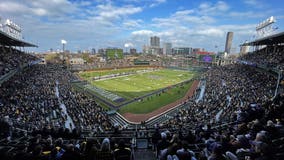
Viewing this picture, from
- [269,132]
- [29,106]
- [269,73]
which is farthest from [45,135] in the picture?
[269,73]

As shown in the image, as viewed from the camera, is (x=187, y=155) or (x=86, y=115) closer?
(x=187, y=155)

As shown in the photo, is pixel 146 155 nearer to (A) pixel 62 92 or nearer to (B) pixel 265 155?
(B) pixel 265 155

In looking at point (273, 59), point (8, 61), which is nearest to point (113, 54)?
point (8, 61)

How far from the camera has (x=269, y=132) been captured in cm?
478

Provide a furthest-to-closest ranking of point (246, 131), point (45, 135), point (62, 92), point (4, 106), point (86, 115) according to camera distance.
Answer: point (62, 92) < point (86, 115) < point (4, 106) < point (45, 135) < point (246, 131)

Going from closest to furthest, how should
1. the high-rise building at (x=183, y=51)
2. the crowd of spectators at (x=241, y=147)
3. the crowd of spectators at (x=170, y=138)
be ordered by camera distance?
the crowd of spectators at (x=241, y=147)
the crowd of spectators at (x=170, y=138)
the high-rise building at (x=183, y=51)

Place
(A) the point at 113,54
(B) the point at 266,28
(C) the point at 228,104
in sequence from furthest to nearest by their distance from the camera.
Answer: (A) the point at 113,54
(B) the point at 266,28
(C) the point at 228,104

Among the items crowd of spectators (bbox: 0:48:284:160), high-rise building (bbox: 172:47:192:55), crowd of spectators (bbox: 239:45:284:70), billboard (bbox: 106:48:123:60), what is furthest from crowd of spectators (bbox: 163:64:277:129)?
high-rise building (bbox: 172:47:192:55)

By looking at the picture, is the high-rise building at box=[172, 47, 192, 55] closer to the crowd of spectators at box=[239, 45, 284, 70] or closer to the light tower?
the light tower

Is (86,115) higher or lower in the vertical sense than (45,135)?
lower

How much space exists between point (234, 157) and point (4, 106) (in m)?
19.8

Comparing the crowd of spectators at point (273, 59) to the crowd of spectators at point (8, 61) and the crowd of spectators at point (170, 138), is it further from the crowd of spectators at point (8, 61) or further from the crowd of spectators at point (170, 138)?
the crowd of spectators at point (8, 61)

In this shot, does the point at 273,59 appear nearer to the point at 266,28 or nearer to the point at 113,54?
the point at 266,28

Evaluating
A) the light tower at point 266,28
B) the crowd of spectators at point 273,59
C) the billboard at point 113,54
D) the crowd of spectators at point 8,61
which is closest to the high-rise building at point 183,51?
the billboard at point 113,54
